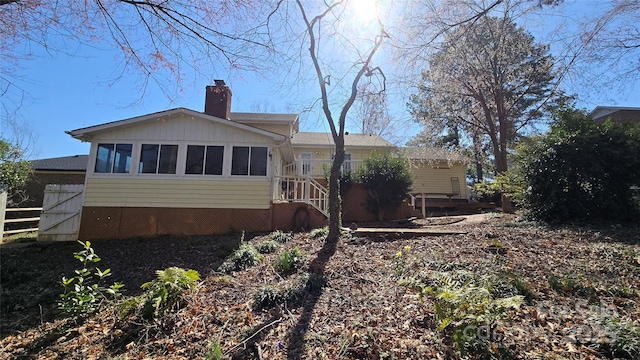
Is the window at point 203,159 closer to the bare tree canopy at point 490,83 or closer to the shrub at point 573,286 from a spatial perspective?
the bare tree canopy at point 490,83

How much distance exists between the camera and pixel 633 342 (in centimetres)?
215

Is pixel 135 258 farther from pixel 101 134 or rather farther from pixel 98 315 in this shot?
pixel 101 134

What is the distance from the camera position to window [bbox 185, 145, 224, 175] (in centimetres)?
939

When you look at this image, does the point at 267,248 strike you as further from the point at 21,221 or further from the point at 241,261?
the point at 21,221

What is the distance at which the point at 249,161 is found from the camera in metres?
9.47

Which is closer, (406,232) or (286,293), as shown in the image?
(286,293)

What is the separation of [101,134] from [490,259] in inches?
445

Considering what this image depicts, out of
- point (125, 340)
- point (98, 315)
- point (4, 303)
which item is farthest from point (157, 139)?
point (125, 340)

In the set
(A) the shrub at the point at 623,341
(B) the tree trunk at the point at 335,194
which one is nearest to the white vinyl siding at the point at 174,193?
(B) the tree trunk at the point at 335,194

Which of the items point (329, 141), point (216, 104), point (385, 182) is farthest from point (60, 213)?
point (329, 141)

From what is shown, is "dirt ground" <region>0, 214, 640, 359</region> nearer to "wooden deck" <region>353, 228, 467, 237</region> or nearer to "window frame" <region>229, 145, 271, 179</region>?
"wooden deck" <region>353, 228, 467, 237</region>

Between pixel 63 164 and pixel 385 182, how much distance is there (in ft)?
57.6

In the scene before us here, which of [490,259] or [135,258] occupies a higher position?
[490,259]

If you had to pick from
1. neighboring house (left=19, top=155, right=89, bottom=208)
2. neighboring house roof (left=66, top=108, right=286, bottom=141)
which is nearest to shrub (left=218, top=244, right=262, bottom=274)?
neighboring house roof (left=66, top=108, right=286, bottom=141)
